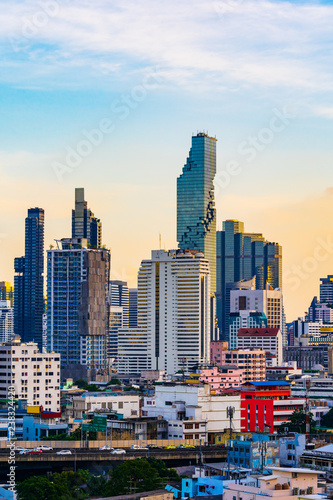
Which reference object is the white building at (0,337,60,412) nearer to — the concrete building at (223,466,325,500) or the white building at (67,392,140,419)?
the white building at (67,392,140,419)

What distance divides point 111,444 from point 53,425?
11.1 meters

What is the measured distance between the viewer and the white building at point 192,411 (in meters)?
97.6

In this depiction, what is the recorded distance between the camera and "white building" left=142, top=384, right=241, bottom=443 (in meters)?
97.6

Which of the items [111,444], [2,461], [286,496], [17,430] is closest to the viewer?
[286,496]

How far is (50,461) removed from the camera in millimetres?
79938

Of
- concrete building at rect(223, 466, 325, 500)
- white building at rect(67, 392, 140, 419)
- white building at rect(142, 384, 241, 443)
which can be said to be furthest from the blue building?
white building at rect(67, 392, 140, 419)

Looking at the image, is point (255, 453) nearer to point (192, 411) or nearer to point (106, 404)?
point (192, 411)

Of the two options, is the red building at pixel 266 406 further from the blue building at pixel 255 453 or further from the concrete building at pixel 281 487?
the concrete building at pixel 281 487

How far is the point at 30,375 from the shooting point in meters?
131

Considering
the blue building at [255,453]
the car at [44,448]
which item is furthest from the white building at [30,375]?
the blue building at [255,453]

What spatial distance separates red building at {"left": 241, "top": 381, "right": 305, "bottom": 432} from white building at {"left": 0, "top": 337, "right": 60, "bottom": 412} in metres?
26.1

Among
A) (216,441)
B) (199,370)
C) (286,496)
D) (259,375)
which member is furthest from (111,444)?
(259,375)

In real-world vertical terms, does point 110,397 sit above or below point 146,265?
below

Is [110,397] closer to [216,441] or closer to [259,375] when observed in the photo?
[216,441]
